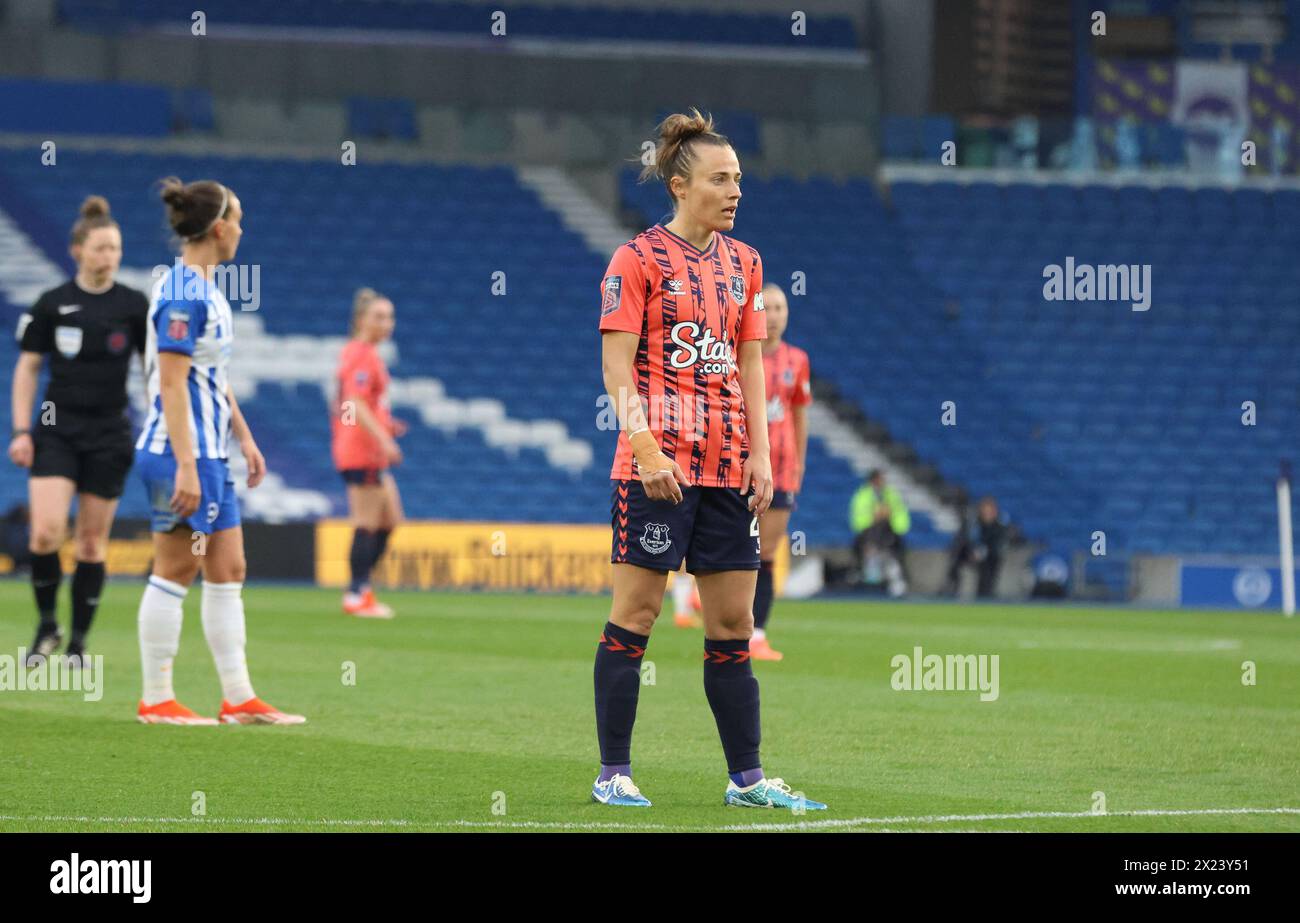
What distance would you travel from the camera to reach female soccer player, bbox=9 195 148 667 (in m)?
10.4

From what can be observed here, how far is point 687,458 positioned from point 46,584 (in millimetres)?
5786

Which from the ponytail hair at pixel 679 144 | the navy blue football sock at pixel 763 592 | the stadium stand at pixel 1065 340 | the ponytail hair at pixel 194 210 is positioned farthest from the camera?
the stadium stand at pixel 1065 340

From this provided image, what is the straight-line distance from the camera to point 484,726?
886cm

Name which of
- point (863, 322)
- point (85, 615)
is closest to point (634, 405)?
point (85, 615)

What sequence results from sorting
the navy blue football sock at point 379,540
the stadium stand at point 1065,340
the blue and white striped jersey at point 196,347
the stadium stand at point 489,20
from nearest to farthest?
the blue and white striped jersey at point 196,347, the navy blue football sock at point 379,540, the stadium stand at point 1065,340, the stadium stand at point 489,20

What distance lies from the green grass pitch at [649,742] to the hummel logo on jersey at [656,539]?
82 centimetres

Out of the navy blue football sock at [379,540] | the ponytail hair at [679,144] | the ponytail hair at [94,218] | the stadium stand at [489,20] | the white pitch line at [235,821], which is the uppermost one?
the stadium stand at [489,20]

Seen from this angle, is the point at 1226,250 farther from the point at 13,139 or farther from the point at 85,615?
the point at 85,615

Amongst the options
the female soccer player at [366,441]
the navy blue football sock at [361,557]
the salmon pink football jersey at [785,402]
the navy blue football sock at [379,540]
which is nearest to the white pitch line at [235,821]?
the salmon pink football jersey at [785,402]

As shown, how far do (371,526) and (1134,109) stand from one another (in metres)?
19.2

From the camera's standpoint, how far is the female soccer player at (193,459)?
8227mm

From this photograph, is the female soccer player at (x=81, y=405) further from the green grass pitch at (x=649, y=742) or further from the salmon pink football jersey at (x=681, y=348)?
the salmon pink football jersey at (x=681, y=348)

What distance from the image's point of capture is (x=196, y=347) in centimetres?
834

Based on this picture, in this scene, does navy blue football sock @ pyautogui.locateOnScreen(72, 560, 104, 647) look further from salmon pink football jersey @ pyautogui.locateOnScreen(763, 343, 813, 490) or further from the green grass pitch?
salmon pink football jersey @ pyautogui.locateOnScreen(763, 343, 813, 490)
